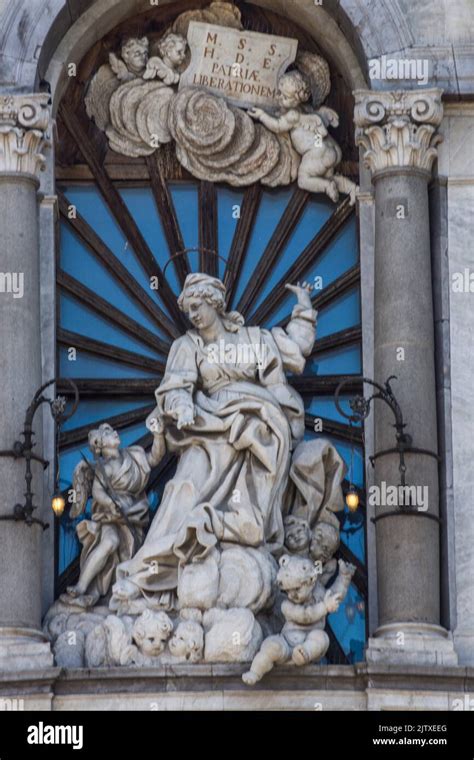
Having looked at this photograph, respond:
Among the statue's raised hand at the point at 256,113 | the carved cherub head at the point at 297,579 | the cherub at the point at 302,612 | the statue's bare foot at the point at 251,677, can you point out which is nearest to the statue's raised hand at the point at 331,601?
the cherub at the point at 302,612

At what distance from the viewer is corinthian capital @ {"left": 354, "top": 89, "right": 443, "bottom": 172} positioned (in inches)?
891

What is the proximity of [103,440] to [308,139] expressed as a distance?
2859 mm

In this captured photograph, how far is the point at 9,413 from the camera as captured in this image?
2206cm

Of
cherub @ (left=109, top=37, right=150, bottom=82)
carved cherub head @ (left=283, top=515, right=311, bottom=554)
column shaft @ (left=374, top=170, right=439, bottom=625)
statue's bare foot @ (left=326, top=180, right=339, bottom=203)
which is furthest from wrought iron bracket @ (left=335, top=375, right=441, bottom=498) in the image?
cherub @ (left=109, top=37, right=150, bottom=82)

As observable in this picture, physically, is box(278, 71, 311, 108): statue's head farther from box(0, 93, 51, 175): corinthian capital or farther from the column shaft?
box(0, 93, 51, 175): corinthian capital

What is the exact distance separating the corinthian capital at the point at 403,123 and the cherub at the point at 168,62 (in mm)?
1693

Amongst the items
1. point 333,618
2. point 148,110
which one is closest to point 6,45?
point 148,110

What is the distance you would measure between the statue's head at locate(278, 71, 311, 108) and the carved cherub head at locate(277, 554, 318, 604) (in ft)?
12.7

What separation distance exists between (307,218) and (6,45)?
2608 mm

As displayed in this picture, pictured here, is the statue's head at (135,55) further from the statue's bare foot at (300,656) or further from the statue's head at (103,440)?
the statue's bare foot at (300,656)

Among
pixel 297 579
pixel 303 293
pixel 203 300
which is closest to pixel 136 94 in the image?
pixel 203 300

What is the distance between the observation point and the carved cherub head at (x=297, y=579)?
69.9ft

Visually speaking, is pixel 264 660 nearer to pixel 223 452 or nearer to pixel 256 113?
pixel 223 452

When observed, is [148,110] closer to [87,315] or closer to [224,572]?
[87,315]
